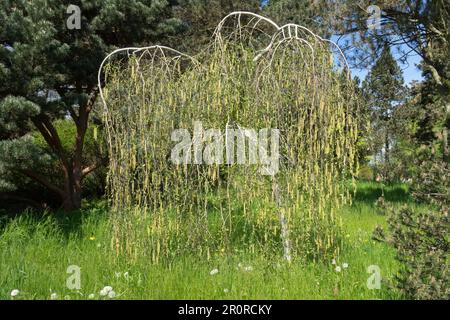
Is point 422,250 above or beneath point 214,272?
above

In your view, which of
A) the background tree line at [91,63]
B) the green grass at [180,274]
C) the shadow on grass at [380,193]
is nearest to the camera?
the green grass at [180,274]

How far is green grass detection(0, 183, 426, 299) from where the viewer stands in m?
2.87

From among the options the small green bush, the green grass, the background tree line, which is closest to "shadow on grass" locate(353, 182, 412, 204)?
the background tree line

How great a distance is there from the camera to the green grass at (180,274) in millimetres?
2865

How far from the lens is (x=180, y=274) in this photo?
10.4 ft

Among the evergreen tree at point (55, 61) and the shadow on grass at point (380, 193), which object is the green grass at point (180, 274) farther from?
the shadow on grass at point (380, 193)

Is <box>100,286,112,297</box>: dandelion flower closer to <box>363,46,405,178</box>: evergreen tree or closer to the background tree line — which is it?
the background tree line

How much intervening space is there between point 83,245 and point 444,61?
6.58 metres

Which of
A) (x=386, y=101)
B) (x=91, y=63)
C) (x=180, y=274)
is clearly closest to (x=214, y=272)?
(x=180, y=274)

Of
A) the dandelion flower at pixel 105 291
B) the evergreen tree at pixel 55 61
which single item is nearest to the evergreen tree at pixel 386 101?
the evergreen tree at pixel 55 61

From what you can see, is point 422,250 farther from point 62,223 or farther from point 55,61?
point 55,61

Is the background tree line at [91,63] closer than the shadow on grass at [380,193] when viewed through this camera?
Yes

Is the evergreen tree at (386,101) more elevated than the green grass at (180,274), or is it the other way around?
the evergreen tree at (386,101)

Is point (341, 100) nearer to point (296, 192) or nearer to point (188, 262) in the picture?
point (296, 192)
